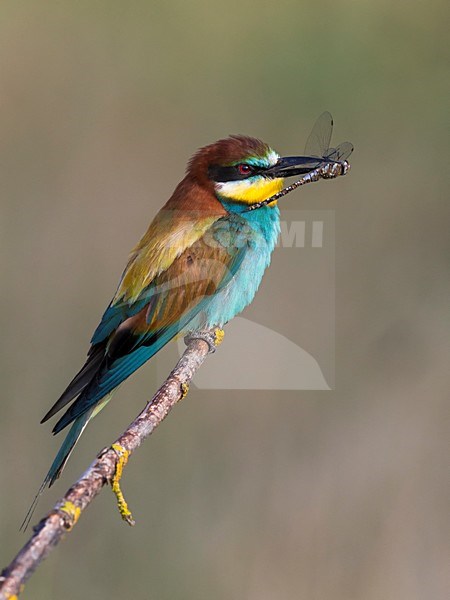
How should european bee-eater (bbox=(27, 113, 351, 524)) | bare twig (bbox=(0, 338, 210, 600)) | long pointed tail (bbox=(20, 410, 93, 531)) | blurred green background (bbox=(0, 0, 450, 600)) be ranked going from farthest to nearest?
blurred green background (bbox=(0, 0, 450, 600)) < european bee-eater (bbox=(27, 113, 351, 524)) < long pointed tail (bbox=(20, 410, 93, 531)) < bare twig (bbox=(0, 338, 210, 600))

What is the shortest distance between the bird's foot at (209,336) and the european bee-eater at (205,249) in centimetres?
1

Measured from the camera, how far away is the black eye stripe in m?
2.47

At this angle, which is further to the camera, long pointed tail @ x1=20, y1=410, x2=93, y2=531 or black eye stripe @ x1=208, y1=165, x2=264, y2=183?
black eye stripe @ x1=208, y1=165, x2=264, y2=183

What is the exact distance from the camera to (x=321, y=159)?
97.0 inches

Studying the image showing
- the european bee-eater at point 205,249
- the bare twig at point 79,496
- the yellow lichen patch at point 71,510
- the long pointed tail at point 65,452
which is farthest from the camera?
the european bee-eater at point 205,249

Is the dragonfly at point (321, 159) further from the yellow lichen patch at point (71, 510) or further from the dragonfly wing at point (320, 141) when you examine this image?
the yellow lichen patch at point (71, 510)

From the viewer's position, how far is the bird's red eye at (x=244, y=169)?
246cm

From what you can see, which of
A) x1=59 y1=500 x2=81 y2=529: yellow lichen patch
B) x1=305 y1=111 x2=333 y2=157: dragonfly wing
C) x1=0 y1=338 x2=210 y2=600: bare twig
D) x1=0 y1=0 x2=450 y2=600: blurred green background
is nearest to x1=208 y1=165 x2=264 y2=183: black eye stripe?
x1=305 y1=111 x2=333 y2=157: dragonfly wing

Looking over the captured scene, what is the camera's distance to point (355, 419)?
2820mm

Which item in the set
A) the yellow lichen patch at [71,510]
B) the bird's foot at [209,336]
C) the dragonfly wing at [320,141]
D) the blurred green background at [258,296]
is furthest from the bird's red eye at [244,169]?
the yellow lichen patch at [71,510]

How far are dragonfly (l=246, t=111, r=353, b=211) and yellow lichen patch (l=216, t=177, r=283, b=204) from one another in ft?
0.07

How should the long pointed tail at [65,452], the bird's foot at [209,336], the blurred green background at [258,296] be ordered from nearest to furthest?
the long pointed tail at [65,452], the bird's foot at [209,336], the blurred green background at [258,296]

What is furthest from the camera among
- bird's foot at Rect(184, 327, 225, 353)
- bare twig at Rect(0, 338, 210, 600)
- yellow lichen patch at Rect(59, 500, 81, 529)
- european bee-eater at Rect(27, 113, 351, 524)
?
bird's foot at Rect(184, 327, 225, 353)

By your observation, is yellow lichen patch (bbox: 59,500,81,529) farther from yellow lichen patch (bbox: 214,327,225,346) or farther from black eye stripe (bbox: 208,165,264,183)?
black eye stripe (bbox: 208,165,264,183)
